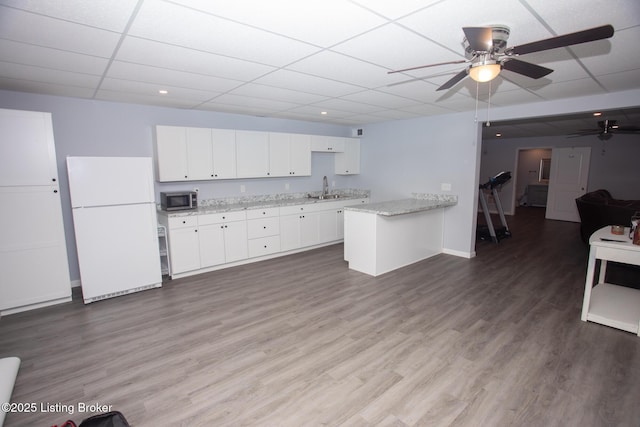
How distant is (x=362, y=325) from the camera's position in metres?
2.95

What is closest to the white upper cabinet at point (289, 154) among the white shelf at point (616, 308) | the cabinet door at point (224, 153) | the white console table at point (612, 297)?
the cabinet door at point (224, 153)

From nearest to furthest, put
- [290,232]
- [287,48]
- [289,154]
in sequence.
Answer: [287,48]
[290,232]
[289,154]

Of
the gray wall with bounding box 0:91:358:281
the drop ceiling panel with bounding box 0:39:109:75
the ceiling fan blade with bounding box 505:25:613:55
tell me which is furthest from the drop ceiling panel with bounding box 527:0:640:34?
the gray wall with bounding box 0:91:358:281

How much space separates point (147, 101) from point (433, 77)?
11.3 ft

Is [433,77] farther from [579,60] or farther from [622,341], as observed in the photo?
[622,341]

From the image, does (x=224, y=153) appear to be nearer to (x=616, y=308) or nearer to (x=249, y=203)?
(x=249, y=203)

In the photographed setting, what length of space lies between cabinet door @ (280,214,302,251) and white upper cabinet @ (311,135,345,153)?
1411mm

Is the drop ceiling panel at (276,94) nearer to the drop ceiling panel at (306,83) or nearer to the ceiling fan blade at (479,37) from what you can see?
the drop ceiling panel at (306,83)

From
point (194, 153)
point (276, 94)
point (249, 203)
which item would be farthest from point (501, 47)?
point (249, 203)

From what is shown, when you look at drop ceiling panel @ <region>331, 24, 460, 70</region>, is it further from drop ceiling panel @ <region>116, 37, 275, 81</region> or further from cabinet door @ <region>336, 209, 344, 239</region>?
cabinet door @ <region>336, 209, 344, 239</region>

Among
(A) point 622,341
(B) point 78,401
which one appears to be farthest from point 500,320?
(B) point 78,401

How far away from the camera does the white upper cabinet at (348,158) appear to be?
6250mm

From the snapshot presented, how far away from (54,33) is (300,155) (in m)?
3.85

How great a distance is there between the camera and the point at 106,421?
1.71 meters
